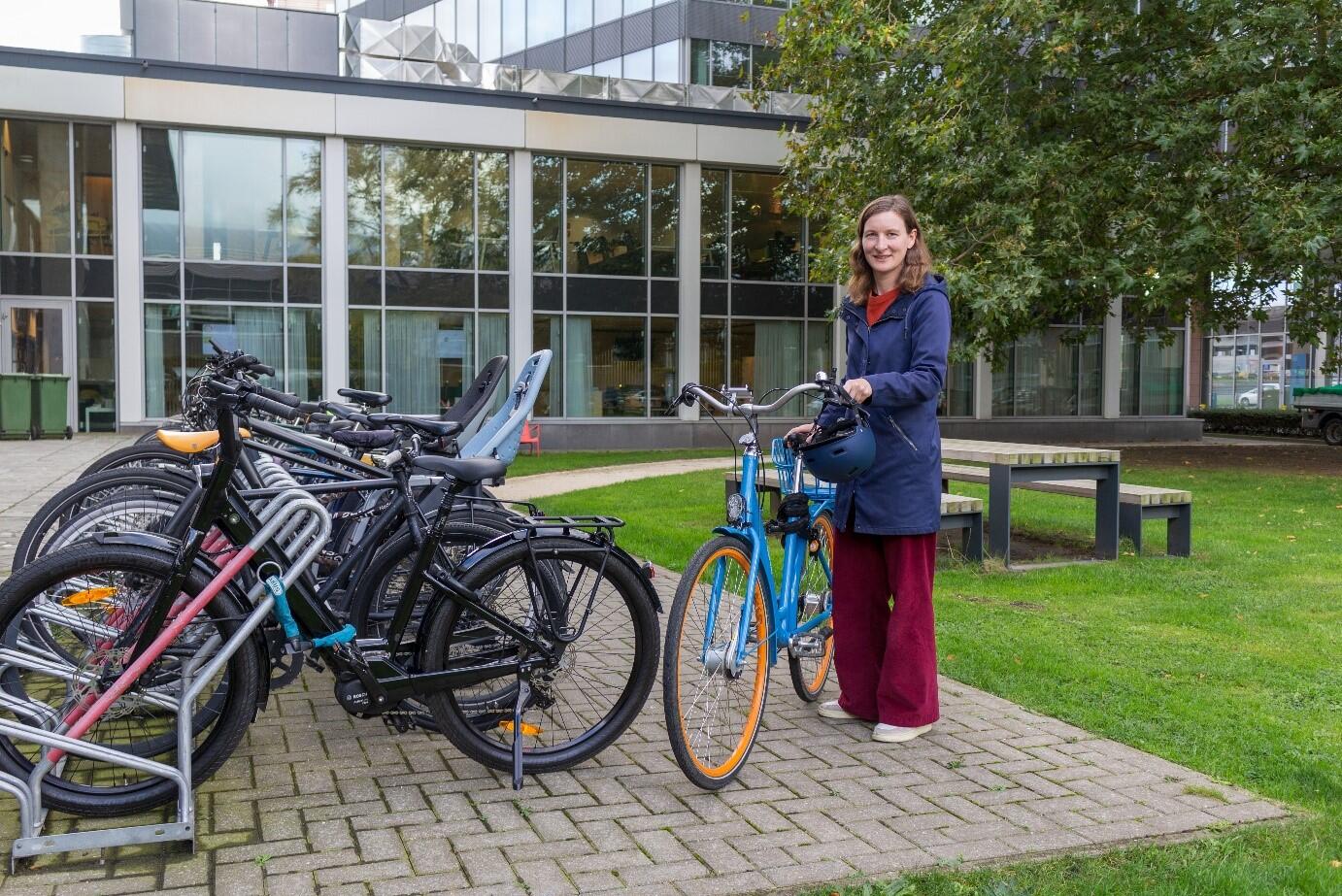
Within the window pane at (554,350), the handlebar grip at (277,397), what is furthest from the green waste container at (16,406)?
the handlebar grip at (277,397)

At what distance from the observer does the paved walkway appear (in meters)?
3.15

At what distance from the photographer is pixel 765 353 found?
2508 cm

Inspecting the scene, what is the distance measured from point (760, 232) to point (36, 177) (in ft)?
44.8

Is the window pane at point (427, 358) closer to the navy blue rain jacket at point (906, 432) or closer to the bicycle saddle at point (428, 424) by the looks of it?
the bicycle saddle at point (428, 424)

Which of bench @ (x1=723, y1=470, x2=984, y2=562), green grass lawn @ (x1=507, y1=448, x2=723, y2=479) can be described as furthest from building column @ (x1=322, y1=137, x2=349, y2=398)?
bench @ (x1=723, y1=470, x2=984, y2=562)

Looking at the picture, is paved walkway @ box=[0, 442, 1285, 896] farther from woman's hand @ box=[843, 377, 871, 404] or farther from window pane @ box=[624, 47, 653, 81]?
window pane @ box=[624, 47, 653, 81]

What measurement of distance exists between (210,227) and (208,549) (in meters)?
19.3

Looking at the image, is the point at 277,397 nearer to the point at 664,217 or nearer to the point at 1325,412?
the point at 664,217

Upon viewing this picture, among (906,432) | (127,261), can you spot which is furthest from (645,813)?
(127,261)

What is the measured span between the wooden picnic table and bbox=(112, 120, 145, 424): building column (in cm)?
1661

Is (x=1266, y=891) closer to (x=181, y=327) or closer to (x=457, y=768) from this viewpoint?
(x=457, y=768)

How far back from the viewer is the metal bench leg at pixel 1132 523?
8.79 metres

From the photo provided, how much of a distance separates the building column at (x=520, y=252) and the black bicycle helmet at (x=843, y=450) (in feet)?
61.9

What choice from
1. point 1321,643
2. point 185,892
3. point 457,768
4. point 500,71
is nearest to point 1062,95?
point 500,71
